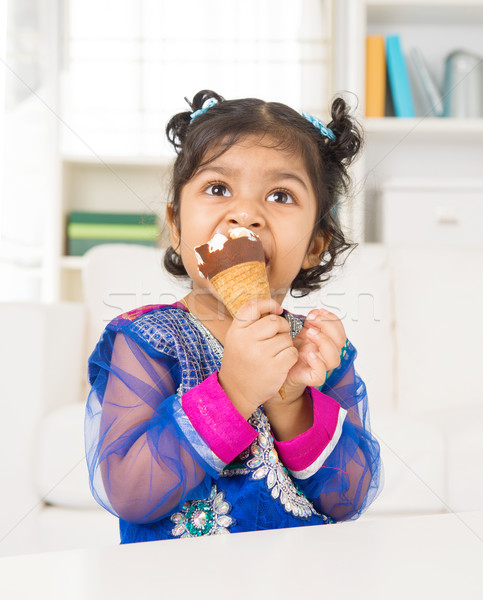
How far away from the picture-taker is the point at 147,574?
14.3 inches

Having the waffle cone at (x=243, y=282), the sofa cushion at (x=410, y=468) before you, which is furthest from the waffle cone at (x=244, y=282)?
the sofa cushion at (x=410, y=468)

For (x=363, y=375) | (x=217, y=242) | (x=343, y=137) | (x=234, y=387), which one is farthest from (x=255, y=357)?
(x=363, y=375)

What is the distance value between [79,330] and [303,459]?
3.08 feet

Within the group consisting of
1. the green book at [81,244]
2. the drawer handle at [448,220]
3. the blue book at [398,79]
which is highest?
the blue book at [398,79]

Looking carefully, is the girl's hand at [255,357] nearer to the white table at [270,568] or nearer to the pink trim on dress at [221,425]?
the pink trim on dress at [221,425]

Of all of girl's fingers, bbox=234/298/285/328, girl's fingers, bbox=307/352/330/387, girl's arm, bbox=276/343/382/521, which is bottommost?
girl's arm, bbox=276/343/382/521

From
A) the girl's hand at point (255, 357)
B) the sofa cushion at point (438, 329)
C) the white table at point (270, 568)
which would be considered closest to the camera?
the white table at point (270, 568)

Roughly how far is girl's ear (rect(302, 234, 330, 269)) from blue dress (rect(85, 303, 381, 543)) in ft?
0.70

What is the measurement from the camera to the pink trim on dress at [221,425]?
68 centimetres

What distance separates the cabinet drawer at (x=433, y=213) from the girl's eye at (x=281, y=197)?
163cm

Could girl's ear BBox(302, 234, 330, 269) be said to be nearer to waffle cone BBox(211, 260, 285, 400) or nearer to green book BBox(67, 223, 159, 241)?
waffle cone BBox(211, 260, 285, 400)

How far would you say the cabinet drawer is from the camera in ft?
7.78

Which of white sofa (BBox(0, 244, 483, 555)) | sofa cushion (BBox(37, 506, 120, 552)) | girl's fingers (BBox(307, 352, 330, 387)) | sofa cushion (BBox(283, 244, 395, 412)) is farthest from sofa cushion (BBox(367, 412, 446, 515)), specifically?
girl's fingers (BBox(307, 352, 330, 387))

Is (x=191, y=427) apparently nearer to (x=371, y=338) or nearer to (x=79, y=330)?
(x=79, y=330)
